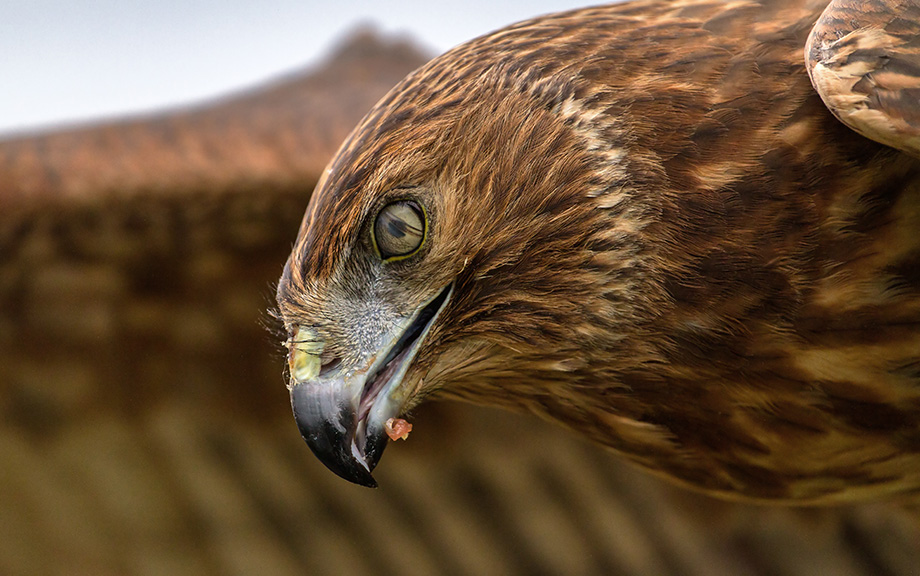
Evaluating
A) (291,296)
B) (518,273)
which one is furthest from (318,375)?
(518,273)

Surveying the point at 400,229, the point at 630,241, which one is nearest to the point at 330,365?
the point at 400,229

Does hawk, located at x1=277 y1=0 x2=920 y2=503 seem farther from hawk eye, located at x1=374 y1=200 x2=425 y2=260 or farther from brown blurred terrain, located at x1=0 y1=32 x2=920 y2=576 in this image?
brown blurred terrain, located at x1=0 y1=32 x2=920 y2=576

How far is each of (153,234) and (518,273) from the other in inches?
64.6

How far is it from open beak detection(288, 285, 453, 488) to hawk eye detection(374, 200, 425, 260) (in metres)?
0.10

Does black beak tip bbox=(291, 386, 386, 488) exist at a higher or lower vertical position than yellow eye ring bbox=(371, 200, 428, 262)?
lower

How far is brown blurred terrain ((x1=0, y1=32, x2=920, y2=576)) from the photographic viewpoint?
2.87m

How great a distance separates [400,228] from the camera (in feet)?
5.17

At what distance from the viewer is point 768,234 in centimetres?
155

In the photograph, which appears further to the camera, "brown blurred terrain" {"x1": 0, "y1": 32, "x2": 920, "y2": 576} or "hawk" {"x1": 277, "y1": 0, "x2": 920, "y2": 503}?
"brown blurred terrain" {"x1": 0, "y1": 32, "x2": 920, "y2": 576}

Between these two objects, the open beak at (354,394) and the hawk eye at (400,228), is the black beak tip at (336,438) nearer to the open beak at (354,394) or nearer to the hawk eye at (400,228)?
the open beak at (354,394)

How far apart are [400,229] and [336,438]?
324mm

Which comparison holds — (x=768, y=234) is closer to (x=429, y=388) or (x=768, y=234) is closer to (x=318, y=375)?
(x=429, y=388)

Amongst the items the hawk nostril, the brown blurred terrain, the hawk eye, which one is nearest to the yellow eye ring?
the hawk eye

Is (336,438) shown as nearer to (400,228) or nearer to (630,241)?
(400,228)
